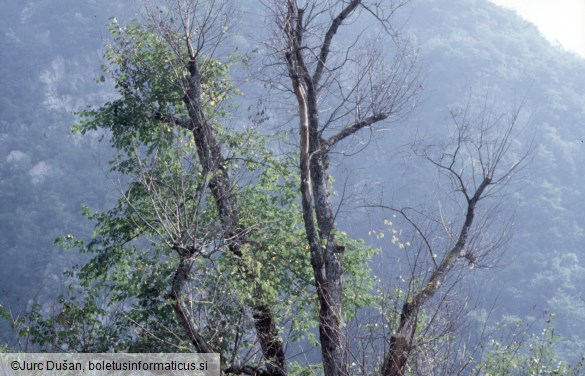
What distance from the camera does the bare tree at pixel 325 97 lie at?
34.0 feet

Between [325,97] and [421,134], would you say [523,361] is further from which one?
[421,134]

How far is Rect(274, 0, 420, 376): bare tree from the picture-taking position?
34.0 feet

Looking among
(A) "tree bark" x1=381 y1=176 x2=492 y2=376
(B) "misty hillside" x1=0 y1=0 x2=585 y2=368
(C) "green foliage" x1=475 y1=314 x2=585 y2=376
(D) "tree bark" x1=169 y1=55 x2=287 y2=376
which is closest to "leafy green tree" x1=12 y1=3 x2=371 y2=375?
(D) "tree bark" x1=169 y1=55 x2=287 y2=376

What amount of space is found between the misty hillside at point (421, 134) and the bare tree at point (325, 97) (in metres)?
32.6

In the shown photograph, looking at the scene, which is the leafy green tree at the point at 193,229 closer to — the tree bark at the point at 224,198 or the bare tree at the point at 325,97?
the tree bark at the point at 224,198

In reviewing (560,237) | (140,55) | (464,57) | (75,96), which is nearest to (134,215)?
(140,55)

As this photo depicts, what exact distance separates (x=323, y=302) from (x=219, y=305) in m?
1.24

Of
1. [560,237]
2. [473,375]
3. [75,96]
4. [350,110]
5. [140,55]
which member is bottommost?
[473,375]

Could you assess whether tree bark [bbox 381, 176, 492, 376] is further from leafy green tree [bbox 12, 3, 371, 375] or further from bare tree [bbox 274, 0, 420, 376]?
leafy green tree [bbox 12, 3, 371, 375]

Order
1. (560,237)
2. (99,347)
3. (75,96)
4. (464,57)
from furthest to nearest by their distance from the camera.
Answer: (464,57) < (75,96) < (560,237) < (99,347)

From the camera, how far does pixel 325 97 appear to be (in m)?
11.8

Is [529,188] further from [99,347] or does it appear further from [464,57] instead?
[99,347]

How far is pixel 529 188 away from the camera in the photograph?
71.5 metres

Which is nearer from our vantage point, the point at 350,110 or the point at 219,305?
the point at 219,305
